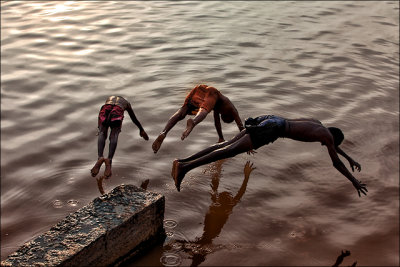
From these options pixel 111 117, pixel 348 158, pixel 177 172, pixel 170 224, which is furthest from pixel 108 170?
pixel 348 158

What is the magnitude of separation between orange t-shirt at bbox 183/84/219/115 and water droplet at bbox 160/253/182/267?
2.71 m

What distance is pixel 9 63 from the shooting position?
45.2ft

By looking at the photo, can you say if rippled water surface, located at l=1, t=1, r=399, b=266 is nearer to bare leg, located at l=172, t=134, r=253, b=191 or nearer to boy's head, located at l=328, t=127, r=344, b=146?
bare leg, located at l=172, t=134, r=253, b=191

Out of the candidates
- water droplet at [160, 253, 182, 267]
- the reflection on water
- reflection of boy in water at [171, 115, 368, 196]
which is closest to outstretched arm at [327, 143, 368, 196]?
reflection of boy in water at [171, 115, 368, 196]

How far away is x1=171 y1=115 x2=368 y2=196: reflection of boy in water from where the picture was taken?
22.5 ft

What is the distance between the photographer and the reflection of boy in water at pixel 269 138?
6.86 meters

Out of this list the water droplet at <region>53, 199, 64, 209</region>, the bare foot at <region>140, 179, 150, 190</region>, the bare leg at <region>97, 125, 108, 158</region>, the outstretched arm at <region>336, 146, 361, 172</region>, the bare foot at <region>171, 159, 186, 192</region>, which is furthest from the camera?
the bare foot at <region>140, 179, 150, 190</region>

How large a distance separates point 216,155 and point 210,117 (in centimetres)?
382

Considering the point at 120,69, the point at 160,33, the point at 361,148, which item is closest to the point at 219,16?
the point at 160,33

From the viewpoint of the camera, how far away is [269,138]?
23.0 ft

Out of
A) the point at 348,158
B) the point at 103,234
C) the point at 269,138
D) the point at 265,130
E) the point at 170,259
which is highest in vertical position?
the point at 265,130

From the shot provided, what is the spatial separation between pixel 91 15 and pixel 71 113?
28.2 ft

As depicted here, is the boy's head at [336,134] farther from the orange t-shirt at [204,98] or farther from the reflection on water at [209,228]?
the orange t-shirt at [204,98]

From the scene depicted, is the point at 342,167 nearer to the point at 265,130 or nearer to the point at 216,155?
the point at 265,130
